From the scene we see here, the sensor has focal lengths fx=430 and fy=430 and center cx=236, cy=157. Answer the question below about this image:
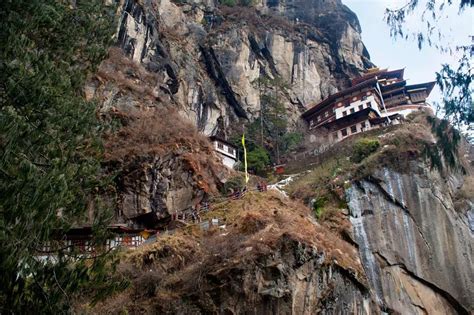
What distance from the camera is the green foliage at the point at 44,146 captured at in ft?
24.3

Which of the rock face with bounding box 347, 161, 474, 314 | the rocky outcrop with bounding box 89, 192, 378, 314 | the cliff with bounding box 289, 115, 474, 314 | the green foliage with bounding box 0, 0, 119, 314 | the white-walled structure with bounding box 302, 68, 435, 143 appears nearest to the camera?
the green foliage with bounding box 0, 0, 119, 314

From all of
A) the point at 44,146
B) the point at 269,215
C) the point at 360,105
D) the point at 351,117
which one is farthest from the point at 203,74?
the point at 44,146

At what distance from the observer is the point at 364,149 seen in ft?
86.1

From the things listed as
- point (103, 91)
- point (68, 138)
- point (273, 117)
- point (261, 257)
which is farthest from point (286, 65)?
point (68, 138)

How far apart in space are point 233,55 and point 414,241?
99.5ft

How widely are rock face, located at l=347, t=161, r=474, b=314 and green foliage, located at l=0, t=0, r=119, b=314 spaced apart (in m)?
14.9

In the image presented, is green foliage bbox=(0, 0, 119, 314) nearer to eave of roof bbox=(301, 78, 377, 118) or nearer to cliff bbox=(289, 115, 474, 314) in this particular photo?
cliff bbox=(289, 115, 474, 314)

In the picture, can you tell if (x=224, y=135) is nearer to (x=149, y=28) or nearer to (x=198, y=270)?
(x=149, y=28)

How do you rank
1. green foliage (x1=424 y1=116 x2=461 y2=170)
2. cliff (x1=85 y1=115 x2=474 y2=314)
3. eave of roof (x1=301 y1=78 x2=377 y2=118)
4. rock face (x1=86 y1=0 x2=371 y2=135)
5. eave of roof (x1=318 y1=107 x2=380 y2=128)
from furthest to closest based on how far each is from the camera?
eave of roof (x1=301 y1=78 x2=377 y2=118) < eave of roof (x1=318 y1=107 x2=380 y2=128) < rock face (x1=86 y1=0 x2=371 y2=135) < cliff (x1=85 y1=115 x2=474 y2=314) < green foliage (x1=424 y1=116 x2=461 y2=170)

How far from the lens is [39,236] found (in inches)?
306

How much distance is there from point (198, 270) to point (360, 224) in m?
10.1

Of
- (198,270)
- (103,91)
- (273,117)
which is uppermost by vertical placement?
(273,117)

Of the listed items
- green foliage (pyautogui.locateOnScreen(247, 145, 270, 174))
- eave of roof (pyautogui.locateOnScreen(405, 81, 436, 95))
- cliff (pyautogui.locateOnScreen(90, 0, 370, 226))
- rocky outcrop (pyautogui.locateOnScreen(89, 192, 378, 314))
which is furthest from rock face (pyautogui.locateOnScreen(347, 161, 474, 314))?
eave of roof (pyautogui.locateOnScreen(405, 81, 436, 95))

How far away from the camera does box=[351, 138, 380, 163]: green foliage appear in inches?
1028
